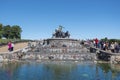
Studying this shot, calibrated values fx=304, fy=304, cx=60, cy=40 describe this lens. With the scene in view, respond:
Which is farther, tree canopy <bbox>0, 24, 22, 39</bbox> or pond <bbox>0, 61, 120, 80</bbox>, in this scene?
tree canopy <bbox>0, 24, 22, 39</bbox>

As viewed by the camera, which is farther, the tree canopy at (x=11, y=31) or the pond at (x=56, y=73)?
the tree canopy at (x=11, y=31)

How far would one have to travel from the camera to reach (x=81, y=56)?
36062 millimetres

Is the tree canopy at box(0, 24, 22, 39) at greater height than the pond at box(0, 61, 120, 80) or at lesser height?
greater

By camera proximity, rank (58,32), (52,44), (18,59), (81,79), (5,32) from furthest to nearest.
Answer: (5,32)
(58,32)
(52,44)
(18,59)
(81,79)

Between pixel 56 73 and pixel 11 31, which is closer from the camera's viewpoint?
pixel 56 73

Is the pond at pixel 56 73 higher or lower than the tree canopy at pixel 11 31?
lower

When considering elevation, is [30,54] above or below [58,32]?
below

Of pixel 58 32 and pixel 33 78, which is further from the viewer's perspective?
pixel 58 32

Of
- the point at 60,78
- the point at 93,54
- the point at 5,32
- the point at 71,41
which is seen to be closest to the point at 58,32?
the point at 71,41

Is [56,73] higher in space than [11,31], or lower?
lower

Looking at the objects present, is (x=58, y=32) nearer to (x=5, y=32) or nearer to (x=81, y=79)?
(x=81, y=79)

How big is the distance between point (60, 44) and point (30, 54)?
12.6 m

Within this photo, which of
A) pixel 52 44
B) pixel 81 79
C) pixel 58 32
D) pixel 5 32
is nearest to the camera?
pixel 81 79

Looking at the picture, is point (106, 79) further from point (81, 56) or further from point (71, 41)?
point (71, 41)
